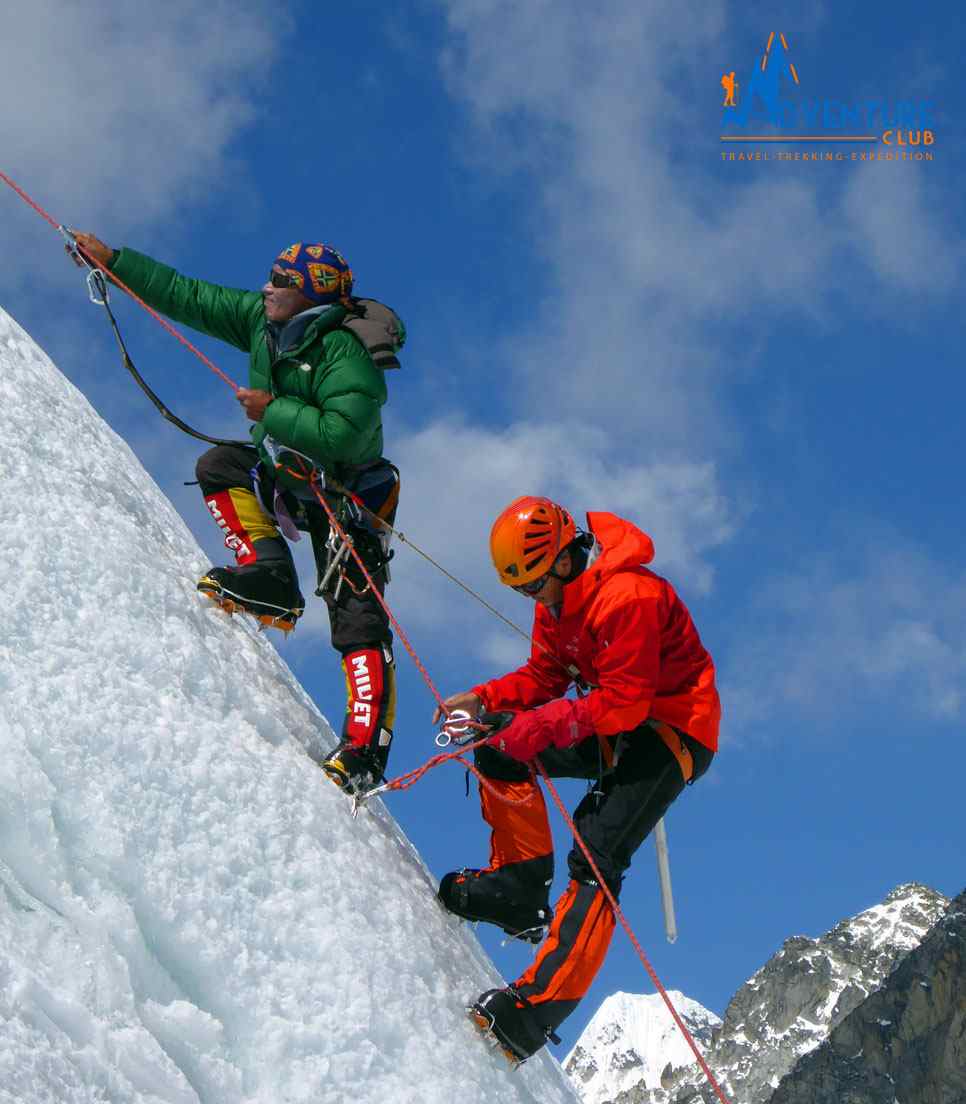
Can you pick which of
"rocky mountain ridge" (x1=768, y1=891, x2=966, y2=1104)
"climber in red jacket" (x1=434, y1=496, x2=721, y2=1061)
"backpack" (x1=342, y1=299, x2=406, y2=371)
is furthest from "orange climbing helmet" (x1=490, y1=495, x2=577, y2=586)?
"rocky mountain ridge" (x1=768, y1=891, x2=966, y2=1104)

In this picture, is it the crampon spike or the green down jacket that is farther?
the green down jacket

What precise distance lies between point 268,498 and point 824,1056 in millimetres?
166712

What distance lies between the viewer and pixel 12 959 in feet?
14.3

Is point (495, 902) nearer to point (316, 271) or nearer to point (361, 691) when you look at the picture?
point (361, 691)

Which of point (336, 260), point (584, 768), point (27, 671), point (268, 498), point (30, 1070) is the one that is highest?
point (336, 260)

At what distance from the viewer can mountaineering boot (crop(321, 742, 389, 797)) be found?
268 inches

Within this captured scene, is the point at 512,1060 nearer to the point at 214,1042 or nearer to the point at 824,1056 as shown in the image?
the point at 214,1042

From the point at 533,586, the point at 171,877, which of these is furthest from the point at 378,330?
the point at 171,877

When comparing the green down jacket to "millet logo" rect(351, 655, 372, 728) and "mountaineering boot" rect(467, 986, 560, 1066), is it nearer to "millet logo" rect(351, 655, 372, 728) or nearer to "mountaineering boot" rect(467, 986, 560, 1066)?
"millet logo" rect(351, 655, 372, 728)

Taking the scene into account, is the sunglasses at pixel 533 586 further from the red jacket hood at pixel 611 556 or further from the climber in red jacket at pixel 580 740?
the red jacket hood at pixel 611 556

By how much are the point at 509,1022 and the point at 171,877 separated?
206cm

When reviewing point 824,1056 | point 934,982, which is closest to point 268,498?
point 934,982

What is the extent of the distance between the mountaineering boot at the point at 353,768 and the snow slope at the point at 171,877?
120 millimetres

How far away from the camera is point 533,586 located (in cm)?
698
